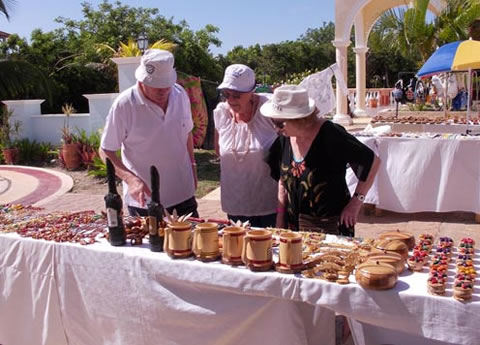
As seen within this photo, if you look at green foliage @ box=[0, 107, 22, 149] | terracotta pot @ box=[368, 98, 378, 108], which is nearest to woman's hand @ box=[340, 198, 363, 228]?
green foliage @ box=[0, 107, 22, 149]

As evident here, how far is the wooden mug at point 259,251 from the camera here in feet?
6.02

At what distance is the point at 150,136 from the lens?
2777mm

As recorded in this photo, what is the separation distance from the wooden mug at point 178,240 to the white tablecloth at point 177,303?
0.04m

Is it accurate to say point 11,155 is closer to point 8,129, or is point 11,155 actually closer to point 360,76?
point 8,129

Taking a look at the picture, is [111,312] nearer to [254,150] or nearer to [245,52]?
[254,150]

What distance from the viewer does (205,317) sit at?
6.59 ft

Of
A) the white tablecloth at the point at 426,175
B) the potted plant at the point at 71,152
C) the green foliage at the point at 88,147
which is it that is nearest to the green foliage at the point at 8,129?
the potted plant at the point at 71,152

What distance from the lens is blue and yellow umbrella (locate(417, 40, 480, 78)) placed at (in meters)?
6.56

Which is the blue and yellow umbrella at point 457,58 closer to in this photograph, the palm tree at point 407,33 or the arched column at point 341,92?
the arched column at point 341,92

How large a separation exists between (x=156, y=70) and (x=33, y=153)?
9744 mm

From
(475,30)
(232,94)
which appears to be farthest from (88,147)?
(232,94)

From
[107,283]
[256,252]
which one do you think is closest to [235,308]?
[256,252]

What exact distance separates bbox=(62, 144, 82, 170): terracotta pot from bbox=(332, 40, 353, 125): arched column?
7.68 meters

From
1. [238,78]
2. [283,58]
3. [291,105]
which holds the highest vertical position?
[283,58]
